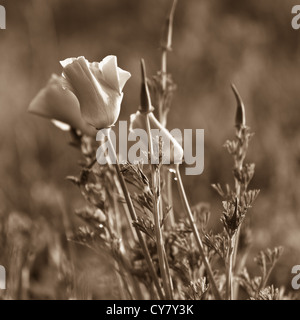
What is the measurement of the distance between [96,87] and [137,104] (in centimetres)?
91

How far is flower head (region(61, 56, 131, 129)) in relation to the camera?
438 millimetres

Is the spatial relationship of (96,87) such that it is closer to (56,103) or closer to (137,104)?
(56,103)

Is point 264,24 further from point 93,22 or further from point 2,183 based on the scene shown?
point 2,183

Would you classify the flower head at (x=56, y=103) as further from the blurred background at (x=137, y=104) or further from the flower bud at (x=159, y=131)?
the blurred background at (x=137, y=104)

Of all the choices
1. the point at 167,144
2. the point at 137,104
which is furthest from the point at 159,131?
the point at 137,104

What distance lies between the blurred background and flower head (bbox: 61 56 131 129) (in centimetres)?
16

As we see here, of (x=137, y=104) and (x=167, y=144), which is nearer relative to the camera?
(x=167, y=144)

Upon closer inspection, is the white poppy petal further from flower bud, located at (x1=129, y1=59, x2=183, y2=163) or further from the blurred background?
the blurred background

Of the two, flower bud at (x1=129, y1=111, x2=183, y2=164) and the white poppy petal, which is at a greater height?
the white poppy petal

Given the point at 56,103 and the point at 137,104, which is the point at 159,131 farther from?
the point at 137,104

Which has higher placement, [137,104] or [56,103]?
[137,104]

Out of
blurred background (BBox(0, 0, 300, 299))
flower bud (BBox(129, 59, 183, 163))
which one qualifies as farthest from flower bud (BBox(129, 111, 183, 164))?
blurred background (BBox(0, 0, 300, 299))

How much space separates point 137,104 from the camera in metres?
1.35

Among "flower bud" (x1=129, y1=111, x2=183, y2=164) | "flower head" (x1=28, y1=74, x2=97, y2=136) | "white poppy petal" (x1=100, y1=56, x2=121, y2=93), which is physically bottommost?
"flower bud" (x1=129, y1=111, x2=183, y2=164)
